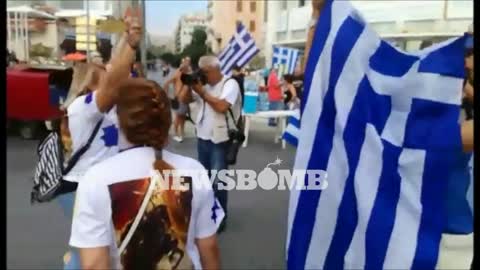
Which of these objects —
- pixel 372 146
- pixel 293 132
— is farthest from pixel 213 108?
pixel 372 146

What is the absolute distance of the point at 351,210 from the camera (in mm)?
1706

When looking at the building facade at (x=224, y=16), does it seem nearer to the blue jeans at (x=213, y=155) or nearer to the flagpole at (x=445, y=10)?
the blue jeans at (x=213, y=155)

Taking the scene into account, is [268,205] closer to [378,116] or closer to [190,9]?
[190,9]

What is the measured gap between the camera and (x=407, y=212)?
1.64 meters

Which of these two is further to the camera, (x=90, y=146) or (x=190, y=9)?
(x=190, y=9)

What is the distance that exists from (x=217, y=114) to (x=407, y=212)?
1.90 metres

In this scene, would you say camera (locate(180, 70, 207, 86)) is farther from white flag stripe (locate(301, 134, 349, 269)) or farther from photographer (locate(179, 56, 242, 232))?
white flag stripe (locate(301, 134, 349, 269))

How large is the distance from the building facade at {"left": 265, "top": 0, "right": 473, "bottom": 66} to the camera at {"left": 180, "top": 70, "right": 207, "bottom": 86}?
30.8 feet

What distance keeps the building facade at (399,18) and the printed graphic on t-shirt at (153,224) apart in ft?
37.5

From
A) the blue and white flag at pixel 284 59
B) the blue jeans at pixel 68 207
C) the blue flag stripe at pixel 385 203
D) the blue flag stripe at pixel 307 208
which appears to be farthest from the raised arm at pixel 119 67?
the blue and white flag at pixel 284 59

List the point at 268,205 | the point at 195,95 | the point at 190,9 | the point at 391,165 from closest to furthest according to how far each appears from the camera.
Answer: the point at 391,165 < the point at 190,9 < the point at 195,95 < the point at 268,205

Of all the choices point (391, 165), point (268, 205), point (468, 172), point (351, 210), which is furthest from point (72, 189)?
point (268, 205)

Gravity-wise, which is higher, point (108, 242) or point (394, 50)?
point (394, 50)
